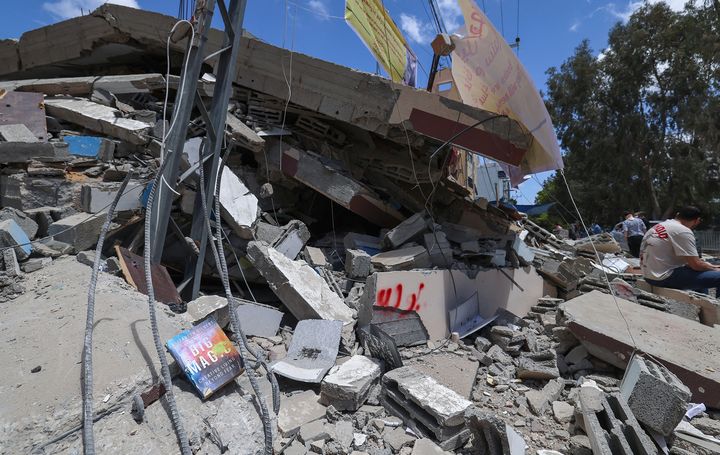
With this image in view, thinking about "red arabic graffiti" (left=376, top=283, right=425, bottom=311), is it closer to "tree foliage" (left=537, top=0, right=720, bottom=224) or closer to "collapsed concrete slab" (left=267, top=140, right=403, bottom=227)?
"collapsed concrete slab" (left=267, top=140, right=403, bottom=227)

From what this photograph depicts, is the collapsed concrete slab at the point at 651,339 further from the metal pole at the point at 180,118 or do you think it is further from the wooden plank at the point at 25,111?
the wooden plank at the point at 25,111

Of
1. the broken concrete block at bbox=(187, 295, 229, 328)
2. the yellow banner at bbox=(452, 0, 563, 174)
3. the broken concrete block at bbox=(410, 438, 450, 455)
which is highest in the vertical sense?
the yellow banner at bbox=(452, 0, 563, 174)

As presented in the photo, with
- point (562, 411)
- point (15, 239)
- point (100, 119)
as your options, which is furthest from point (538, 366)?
point (100, 119)

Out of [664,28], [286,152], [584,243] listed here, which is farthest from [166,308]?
[664,28]

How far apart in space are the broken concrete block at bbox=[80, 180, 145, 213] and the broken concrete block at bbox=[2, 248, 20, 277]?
961mm

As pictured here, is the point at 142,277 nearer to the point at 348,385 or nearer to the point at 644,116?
the point at 348,385

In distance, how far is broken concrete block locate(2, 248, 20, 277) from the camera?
3.45 meters

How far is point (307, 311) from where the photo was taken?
13.3 feet

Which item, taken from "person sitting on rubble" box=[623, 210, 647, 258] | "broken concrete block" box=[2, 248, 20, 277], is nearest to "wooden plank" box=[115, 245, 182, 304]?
"broken concrete block" box=[2, 248, 20, 277]

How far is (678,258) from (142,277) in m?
5.61

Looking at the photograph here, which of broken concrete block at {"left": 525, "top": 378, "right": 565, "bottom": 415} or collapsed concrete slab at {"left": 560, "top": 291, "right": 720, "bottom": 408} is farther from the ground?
collapsed concrete slab at {"left": 560, "top": 291, "right": 720, "bottom": 408}

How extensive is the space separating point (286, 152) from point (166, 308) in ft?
11.5

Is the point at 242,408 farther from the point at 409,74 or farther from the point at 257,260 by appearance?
the point at 409,74

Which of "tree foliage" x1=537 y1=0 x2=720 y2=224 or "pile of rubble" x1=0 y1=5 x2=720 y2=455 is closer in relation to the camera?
"pile of rubble" x1=0 y1=5 x2=720 y2=455
